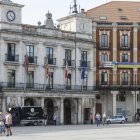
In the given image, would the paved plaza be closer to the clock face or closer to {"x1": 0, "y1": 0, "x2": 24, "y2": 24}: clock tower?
{"x1": 0, "y1": 0, "x2": 24, "y2": 24}: clock tower

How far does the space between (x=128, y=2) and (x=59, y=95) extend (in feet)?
79.5

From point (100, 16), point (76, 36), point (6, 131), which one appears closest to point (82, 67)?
point (76, 36)

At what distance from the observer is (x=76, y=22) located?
76.7 m

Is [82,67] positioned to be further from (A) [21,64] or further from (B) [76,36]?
(A) [21,64]

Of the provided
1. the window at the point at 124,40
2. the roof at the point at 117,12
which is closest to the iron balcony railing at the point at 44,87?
the window at the point at 124,40

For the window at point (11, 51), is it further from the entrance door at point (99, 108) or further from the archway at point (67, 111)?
the entrance door at point (99, 108)

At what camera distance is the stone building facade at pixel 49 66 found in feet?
220

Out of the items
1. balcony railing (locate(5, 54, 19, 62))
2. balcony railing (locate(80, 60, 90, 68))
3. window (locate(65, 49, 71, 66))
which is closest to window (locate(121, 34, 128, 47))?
balcony railing (locate(80, 60, 90, 68))

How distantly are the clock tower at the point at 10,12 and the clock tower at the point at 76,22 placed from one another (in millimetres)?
10650

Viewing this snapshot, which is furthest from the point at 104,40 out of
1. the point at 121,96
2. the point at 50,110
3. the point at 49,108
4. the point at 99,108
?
the point at 50,110

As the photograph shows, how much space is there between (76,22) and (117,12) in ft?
31.9

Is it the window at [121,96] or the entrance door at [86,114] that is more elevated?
the window at [121,96]

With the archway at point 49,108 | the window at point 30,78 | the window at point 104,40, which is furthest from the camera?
the window at point 104,40

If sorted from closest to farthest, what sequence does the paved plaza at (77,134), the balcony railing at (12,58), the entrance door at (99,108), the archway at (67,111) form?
the paved plaza at (77,134) < the balcony railing at (12,58) < the archway at (67,111) < the entrance door at (99,108)
